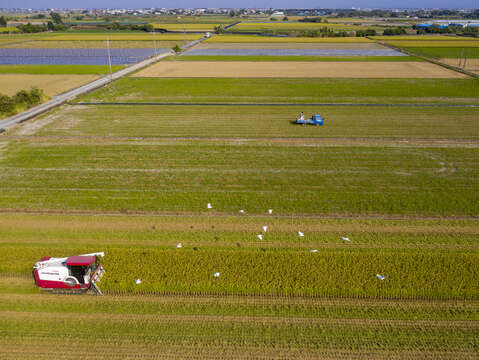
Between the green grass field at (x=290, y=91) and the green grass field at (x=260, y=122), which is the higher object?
the green grass field at (x=290, y=91)

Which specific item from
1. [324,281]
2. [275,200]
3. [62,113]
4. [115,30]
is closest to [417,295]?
[324,281]

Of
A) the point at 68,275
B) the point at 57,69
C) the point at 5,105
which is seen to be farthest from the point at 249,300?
the point at 57,69

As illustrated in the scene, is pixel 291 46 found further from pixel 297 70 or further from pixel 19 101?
pixel 19 101

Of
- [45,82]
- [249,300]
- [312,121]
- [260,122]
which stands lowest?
[249,300]

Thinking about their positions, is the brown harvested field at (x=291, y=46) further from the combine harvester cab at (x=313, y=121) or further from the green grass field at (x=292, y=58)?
the combine harvester cab at (x=313, y=121)

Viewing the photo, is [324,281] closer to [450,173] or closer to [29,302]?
[29,302]

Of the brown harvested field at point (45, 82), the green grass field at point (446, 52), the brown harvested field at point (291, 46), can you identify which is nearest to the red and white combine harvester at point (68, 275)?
the brown harvested field at point (45, 82)
